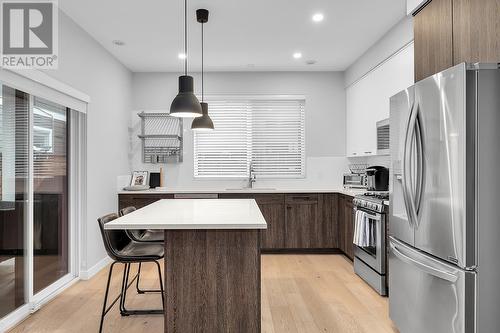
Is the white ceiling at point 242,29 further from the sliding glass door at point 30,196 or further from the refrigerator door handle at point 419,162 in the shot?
the refrigerator door handle at point 419,162

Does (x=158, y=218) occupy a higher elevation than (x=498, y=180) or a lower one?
lower

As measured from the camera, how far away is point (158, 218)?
2180 millimetres

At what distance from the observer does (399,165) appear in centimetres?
236

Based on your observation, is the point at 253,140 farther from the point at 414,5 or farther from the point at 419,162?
the point at 419,162

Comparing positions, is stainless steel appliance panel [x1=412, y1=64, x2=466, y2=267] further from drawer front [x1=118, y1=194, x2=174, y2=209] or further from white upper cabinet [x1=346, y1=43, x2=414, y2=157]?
drawer front [x1=118, y1=194, x2=174, y2=209]

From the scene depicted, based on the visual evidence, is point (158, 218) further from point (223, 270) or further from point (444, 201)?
point (444, 201)

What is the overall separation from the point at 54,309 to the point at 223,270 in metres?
1.89

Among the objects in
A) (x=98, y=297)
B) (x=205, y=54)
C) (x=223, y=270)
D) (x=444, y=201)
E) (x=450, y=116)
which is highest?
(x=205, y=54)

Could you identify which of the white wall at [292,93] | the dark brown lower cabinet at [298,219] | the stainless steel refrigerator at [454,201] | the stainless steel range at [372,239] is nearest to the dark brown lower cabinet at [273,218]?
the dark brown lower cabinet at [298,219]

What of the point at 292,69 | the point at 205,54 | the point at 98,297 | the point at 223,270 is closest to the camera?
the point at 223,270

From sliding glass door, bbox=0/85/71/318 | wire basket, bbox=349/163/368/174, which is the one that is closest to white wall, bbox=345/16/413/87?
wire basket, bbox=349/163/368/174

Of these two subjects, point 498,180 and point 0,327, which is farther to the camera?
point 0,327

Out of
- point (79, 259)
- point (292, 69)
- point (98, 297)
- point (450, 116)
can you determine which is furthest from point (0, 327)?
point (292, 69)

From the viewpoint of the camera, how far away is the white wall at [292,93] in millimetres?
5414
